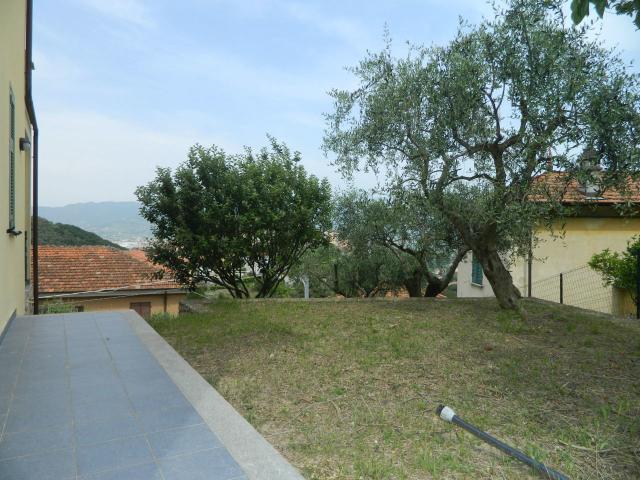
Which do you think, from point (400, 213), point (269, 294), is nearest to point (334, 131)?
point (400, 213)

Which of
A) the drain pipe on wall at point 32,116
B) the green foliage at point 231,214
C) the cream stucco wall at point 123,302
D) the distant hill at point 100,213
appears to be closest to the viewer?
the drain pipe on wall at point 32,116

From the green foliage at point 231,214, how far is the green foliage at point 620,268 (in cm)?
729

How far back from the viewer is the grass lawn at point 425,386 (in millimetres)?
2992

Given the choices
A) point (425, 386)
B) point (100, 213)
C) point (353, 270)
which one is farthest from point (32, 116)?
point (100, 213)

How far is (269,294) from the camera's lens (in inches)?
481

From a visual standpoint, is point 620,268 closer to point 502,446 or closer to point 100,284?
point 502,446

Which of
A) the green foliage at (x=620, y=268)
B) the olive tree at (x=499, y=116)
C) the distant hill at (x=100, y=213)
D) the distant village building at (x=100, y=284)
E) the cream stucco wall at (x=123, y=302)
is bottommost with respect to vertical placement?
the cream stucco wall at (x=123, y=302)

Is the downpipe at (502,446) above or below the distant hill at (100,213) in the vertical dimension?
below

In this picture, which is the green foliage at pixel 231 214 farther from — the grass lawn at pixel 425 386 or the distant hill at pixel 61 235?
the distant hill at pixel 61 235

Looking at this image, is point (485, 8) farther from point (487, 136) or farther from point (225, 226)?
point (225, 226)

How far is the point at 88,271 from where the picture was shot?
2038 cm

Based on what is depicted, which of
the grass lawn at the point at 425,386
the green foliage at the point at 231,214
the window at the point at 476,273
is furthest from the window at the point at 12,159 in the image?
the window at the point at 476,273

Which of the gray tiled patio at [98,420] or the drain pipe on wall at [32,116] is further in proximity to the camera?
the drain pipe on wall at [32,116]

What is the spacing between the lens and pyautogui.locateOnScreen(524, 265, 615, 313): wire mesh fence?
12805 millimetres
